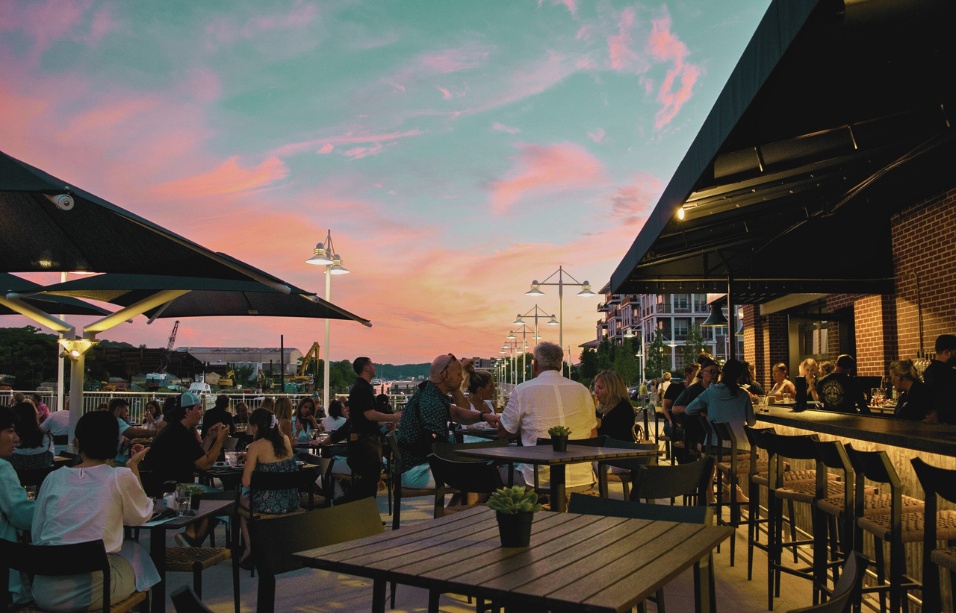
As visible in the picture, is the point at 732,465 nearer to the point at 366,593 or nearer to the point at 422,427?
the point at 422,427

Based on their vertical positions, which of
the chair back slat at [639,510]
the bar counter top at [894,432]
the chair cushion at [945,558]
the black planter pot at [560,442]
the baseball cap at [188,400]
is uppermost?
the baseball cap at [188,400]

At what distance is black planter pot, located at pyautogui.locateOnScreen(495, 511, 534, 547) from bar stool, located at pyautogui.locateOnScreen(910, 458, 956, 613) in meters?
2.18

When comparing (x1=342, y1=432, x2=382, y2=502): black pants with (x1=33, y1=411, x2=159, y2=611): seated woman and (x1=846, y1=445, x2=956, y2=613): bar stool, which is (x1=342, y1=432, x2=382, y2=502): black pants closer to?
(x1=33, y1=411, x2=159, y2=611): seated woman

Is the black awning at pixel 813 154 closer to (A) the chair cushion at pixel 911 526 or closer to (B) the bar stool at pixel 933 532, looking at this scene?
(B) the bar stool at pixel 933 532

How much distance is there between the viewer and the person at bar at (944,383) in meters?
6.77

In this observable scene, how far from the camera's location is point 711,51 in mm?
13008

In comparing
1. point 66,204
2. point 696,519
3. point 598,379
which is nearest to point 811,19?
point 696,519

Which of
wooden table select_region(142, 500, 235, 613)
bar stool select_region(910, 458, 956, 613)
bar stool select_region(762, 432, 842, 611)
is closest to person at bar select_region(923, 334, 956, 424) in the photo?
bar stool select_region(762, 432, 842, 611)

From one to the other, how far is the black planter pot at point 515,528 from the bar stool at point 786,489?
11.1ft

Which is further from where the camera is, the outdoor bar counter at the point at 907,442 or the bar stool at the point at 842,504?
the bar stool at the point at 842,504

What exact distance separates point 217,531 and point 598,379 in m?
4.99

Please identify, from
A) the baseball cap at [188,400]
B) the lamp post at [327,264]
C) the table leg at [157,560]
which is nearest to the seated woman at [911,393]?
the table leg at [157,560]

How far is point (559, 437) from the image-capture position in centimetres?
615

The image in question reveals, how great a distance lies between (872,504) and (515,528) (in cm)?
361
